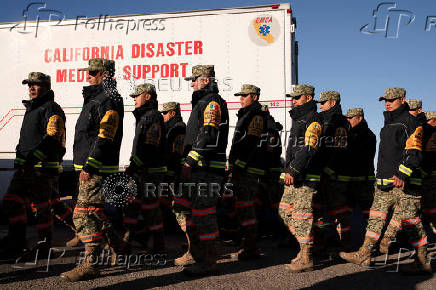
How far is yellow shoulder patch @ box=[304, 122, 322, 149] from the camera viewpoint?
4.66 m

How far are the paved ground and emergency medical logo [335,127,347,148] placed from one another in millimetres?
1689

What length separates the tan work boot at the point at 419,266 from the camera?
14.8 feet

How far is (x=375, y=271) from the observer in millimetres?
4684

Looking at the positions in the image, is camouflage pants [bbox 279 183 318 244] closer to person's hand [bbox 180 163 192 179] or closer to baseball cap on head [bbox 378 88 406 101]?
person's hand [bbox 180 163 192 179]

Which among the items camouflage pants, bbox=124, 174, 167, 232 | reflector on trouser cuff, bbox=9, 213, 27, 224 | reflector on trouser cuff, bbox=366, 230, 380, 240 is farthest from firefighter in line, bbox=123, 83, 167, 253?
reflector on trouser cuff, bbox=366, 230, 380, 240

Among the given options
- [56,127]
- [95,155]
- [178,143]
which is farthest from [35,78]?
[178,143]

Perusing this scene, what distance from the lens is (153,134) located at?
5.11 m

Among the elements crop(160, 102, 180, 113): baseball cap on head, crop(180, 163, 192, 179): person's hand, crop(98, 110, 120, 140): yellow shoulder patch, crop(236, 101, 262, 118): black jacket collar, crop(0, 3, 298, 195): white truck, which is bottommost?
crop(180, 163, 192, 179): person's hand

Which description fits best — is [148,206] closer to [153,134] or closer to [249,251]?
[153,134]

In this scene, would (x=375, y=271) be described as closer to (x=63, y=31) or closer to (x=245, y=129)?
(x=245, y=129)

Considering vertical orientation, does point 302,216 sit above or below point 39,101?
below

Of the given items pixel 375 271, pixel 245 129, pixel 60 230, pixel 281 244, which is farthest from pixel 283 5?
pixel 60 230

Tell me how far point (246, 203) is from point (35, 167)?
9.43 feet

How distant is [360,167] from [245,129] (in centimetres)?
216
